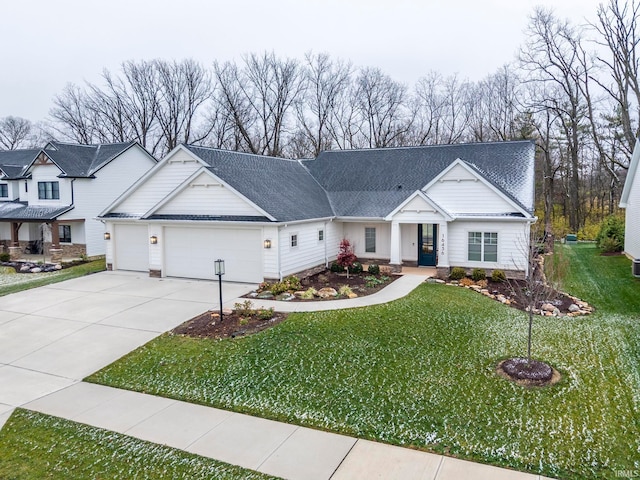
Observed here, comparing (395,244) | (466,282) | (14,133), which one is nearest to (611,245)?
(466,282)

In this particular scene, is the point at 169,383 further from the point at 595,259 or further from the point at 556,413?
the point at 595,259

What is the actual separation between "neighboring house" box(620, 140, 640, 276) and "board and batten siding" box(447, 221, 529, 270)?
5.77 metres

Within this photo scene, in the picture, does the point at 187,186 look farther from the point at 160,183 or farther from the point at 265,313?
the point at 265,313

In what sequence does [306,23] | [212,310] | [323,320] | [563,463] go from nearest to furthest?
[563,463] → [323,320] → [212,310] → [306,23]

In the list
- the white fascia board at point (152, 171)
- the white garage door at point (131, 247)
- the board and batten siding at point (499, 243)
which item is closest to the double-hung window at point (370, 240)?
the board and batten siding at point (499, 243)

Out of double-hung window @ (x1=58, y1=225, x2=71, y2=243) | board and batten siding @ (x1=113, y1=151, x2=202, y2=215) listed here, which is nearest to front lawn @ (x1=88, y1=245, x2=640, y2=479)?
A: board and batten siding @ (x1=113, y1=151, x2=202, y2=215)

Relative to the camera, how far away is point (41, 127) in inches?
2170

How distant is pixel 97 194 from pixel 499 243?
70.7ft

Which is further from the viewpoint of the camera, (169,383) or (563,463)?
(169,383)

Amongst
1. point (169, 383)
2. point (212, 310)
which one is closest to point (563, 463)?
point (169, 383)

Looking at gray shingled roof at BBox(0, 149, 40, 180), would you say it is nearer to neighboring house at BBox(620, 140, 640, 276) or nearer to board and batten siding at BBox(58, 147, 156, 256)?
board and batten siding at BBox(58, 147, 156, 256)

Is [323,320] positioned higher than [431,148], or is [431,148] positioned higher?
[431,148]

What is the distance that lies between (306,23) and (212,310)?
26.6 m

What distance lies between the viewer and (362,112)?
40.7m
